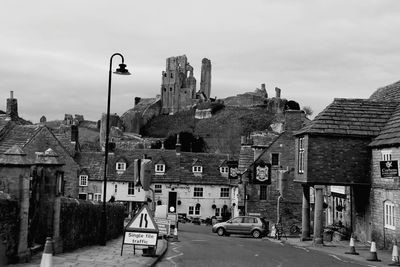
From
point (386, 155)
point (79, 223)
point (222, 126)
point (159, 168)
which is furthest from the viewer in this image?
point (222, 126)

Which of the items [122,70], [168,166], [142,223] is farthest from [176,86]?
[142,223]

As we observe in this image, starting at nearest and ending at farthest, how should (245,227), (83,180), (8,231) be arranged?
(8,231) → (245,227) → (83,180)

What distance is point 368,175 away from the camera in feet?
85.7

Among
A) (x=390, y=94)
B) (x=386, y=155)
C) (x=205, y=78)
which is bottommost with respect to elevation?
(x=386, y=155)

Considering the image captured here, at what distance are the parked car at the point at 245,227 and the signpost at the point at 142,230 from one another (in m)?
18.7

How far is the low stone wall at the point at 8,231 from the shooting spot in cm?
1098

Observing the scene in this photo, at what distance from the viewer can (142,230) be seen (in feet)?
51.1

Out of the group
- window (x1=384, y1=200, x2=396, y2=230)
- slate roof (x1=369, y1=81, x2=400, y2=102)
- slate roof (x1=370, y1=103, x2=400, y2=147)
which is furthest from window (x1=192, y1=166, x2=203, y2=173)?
window (x1=384, y1=200, x2=396, y2=230)

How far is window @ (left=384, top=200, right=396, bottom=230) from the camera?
904 inches

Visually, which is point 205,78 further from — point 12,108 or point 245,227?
point 12,108

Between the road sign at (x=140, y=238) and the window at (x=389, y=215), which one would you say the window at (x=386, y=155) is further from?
the road sign at (x=140, y=238)

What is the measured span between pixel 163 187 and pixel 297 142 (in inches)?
1234

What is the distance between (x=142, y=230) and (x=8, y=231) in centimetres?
505

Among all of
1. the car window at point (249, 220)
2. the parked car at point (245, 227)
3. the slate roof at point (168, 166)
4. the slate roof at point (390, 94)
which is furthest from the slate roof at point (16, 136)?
the slate roof at point (168, 166)
